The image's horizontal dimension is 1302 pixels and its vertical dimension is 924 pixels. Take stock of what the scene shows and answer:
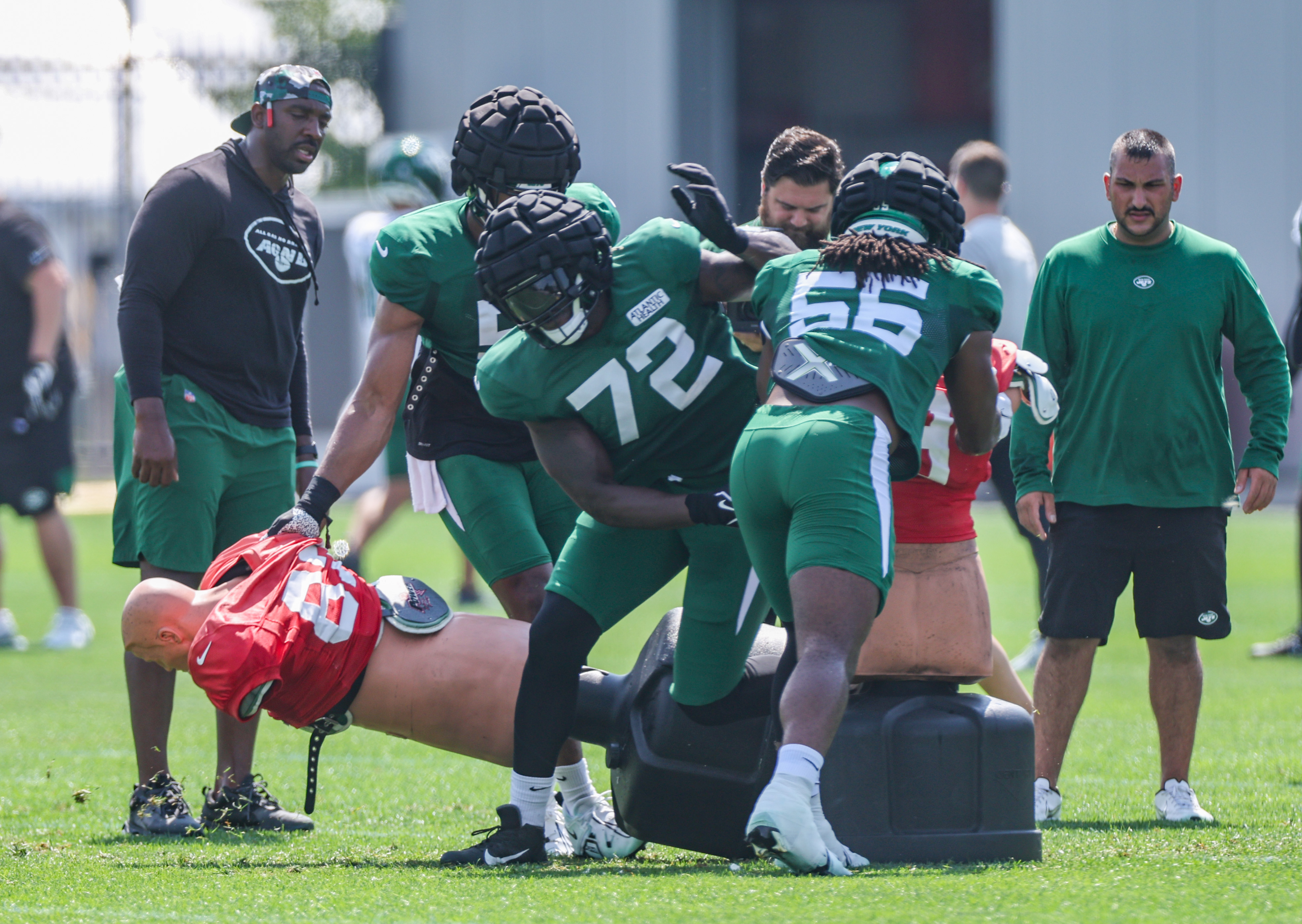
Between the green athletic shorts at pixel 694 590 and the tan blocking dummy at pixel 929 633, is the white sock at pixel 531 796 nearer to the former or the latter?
the green athletic shorts at pixel 694 590

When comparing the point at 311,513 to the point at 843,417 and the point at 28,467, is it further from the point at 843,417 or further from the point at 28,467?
the point at 28,467

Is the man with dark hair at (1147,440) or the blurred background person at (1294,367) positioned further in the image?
the blurred background person at (1294,367)

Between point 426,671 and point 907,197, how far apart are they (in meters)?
1.73

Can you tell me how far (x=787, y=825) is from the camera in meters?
3.30

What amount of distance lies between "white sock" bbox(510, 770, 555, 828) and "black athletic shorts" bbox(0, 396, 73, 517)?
568 cm

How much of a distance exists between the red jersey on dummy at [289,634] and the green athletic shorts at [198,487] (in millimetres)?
581

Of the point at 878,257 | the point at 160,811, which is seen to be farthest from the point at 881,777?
the point at 160,811

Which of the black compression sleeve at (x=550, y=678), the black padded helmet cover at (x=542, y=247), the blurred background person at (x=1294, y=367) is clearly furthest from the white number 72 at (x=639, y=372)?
the blurred background person at (x=1294, y=367)

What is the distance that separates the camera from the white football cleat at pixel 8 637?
29.6ft

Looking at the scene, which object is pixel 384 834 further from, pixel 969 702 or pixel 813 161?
pixel 813 161

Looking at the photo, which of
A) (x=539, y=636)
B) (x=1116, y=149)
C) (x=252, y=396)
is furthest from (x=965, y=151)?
(x=539, y=636)

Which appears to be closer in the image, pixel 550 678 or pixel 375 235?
pixel 550 678

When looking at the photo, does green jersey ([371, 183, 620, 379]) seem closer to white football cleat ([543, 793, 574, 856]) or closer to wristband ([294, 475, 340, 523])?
wristband ([294, 475, 340, 523])

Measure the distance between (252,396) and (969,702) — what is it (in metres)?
2.38
